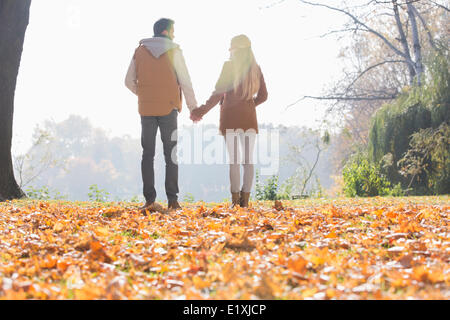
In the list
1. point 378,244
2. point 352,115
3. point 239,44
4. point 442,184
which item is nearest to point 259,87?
point 239,44

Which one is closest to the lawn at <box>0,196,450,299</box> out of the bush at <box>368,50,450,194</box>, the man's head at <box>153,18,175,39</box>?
the man's head at <box>153,18,175,39</box>

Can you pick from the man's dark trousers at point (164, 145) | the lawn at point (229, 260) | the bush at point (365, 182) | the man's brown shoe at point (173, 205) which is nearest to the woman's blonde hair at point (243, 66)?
the man's dark trousers at point (164, 145)

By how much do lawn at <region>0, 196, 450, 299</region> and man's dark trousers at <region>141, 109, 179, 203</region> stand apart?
1.26 m

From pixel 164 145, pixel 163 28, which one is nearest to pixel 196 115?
pixel 164 145

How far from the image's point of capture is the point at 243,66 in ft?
18.6

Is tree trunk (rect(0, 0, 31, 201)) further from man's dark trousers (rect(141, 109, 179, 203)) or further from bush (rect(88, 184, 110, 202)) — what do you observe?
man's dark trousers (rect(141, 109, 179, 203))

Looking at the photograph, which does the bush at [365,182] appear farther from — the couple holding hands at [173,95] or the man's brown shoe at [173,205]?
the man's brown shoe at [173,205]

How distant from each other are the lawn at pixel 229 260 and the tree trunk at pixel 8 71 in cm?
468

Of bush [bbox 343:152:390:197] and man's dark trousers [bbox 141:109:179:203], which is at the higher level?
man's dark trousers [bbox 141:109:179:203]

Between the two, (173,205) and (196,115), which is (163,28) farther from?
(173,205)

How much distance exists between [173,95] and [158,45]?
0.62 metres

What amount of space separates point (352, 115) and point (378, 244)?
104 ft

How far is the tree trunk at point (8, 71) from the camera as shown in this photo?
A: 8727 millimetres

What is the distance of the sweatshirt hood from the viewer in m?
5.57
